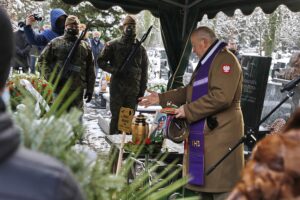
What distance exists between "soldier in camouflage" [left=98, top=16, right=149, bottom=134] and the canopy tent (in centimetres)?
58

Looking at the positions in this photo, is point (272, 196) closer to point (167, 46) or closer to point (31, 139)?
point (31, 139)

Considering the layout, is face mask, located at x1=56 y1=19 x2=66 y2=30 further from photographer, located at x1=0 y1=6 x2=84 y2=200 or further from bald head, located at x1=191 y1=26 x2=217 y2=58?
photographer, located at x1=0 y1=6 x2=84 y2=200

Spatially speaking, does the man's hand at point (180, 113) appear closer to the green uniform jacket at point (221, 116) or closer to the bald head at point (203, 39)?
the green uniform jacket at point (221, 116)

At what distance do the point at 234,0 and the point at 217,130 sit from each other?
239 cm

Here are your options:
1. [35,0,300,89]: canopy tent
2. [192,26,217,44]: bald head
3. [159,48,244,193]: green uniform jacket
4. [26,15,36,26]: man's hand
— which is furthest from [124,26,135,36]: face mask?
[192,26,217,44]: bald head

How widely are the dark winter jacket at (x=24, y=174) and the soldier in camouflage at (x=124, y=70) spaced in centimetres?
553

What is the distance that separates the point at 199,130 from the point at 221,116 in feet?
0.70

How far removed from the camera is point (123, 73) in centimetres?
661

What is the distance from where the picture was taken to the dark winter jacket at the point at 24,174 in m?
0.94

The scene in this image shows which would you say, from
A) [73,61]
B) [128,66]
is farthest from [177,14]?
[73,61]


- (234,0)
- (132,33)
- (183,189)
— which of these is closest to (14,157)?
(183,189)

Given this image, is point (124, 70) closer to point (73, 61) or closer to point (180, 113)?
point (73, 61)

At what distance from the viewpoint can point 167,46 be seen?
609 cm

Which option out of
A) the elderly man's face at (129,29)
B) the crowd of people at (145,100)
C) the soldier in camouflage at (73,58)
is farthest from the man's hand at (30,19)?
the elderly man's face at (129,29)
